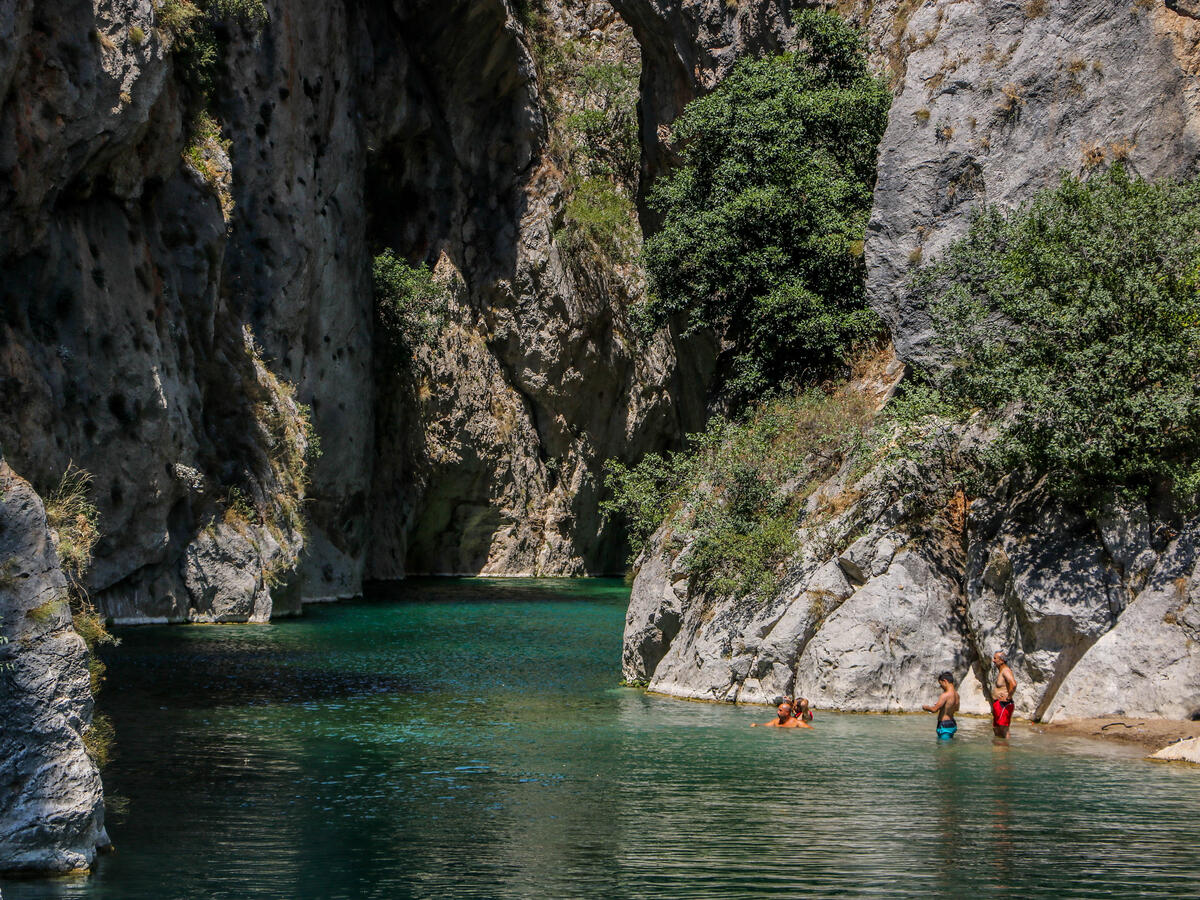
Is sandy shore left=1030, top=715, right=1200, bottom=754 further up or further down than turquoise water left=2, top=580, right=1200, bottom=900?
further up

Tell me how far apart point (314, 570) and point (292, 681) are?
971 inches

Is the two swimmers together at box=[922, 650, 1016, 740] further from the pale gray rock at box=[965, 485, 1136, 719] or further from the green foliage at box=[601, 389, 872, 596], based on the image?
the green foliage at box=[601, 389, 872, 596]

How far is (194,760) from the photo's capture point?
58.6 feet

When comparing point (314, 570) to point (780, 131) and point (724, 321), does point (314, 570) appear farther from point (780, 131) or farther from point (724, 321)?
point (780, 131)

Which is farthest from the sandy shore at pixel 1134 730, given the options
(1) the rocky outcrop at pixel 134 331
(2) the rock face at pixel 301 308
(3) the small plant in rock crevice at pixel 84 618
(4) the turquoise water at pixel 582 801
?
(2) the rock face at pixel 301 308

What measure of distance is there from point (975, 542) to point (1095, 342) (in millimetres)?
4156

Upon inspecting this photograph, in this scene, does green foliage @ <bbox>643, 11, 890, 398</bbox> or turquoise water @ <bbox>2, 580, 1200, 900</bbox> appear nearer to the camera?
turquoise water @ <bbox>2, 580, 1200, 900</bbox>

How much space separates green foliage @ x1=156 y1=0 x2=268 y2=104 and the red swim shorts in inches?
1150

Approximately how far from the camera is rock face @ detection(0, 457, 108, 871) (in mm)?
Answer: 11305

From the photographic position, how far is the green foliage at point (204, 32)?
123 feet

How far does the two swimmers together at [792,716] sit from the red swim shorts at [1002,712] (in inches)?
117

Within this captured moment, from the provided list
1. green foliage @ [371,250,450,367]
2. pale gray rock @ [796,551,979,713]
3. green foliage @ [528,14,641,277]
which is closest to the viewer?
pale gray rock @ [796,551,979,713]

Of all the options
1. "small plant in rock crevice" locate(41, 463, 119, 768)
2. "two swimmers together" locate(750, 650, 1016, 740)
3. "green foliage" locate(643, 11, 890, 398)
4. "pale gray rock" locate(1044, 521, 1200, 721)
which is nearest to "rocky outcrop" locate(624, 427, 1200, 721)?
"pale gray rock" locate(1044, 521, 1200, 721)

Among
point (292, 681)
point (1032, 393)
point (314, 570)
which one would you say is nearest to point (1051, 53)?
point (1032, 393)
